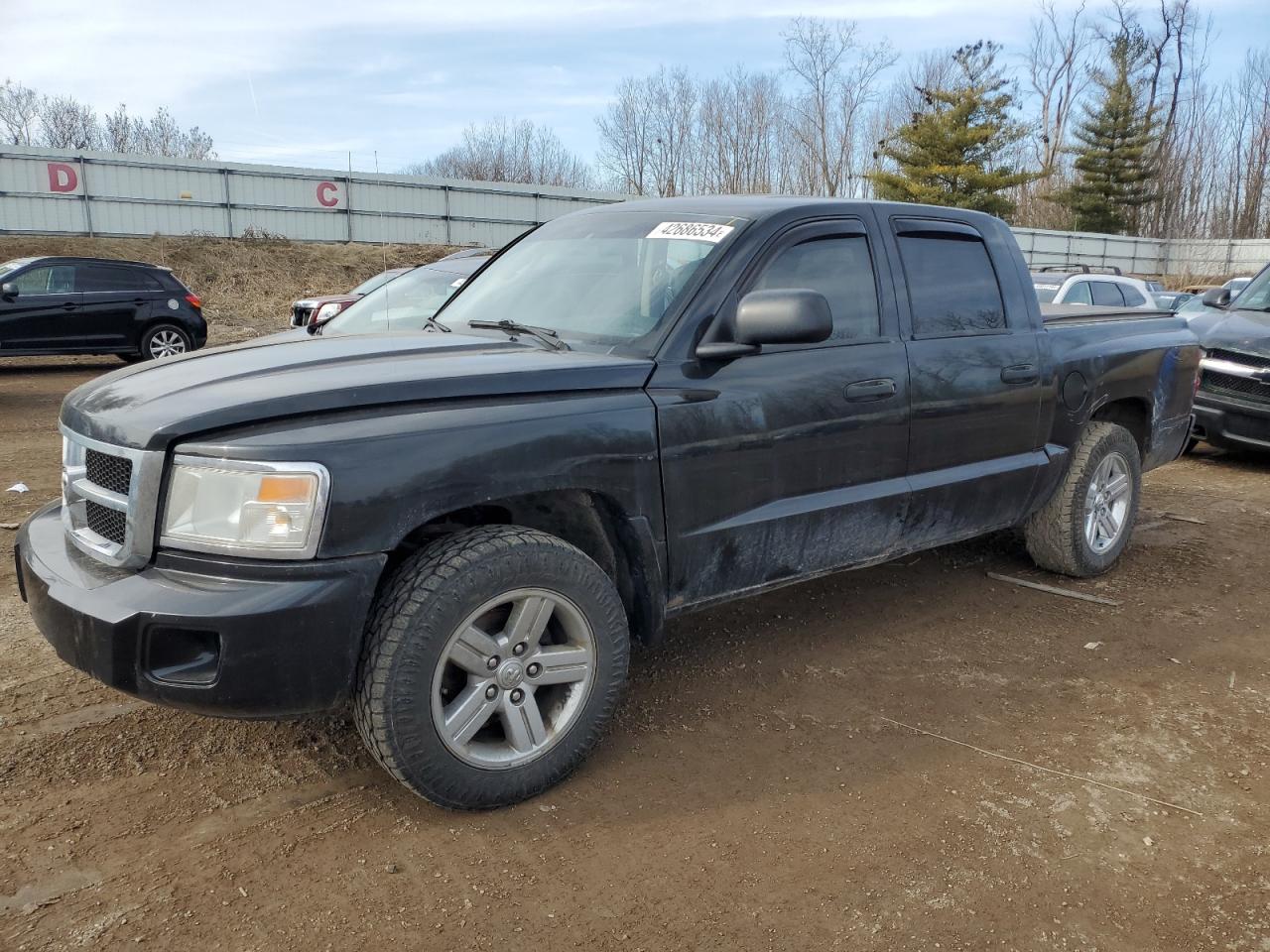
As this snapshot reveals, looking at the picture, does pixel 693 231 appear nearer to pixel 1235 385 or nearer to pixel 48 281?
pixel 1235 385

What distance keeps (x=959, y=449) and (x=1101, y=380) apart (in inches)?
49.6

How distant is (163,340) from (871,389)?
548 inches

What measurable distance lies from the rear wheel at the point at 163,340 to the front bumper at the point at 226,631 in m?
13.5

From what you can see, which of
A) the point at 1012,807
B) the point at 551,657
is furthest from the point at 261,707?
the point at 1012,807

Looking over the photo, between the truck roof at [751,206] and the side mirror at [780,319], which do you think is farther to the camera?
the truck roof at [751,206]

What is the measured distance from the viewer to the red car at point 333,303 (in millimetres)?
10312

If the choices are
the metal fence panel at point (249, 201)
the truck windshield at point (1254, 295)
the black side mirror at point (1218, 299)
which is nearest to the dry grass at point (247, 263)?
the metal fence panel at point (249, 201)

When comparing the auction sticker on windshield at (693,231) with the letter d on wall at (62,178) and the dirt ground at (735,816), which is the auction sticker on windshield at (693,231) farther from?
the letter d on wall at (62,178)

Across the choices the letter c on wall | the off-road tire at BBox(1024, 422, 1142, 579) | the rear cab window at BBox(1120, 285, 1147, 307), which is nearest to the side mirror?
the off-road tire at BBox(1024, 422, 1142, 579)

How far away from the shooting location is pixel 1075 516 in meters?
4.93

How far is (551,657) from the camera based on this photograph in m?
2.92

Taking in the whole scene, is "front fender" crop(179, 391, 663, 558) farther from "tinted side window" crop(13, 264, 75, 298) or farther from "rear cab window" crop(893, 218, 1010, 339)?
"tinted side window" crop(13, 264, 75, 298)

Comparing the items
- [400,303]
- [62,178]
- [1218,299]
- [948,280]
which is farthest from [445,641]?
[62,178]

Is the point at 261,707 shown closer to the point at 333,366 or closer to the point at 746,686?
the point at 333,366
